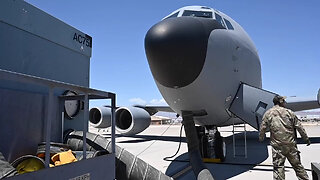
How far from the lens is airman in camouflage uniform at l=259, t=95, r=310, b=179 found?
4094 millimetres

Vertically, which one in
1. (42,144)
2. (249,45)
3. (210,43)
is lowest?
(42,144)

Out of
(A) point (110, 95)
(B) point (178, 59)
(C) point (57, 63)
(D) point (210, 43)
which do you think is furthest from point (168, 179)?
(D) point (210, 43)

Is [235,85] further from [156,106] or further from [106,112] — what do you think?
[156,106]

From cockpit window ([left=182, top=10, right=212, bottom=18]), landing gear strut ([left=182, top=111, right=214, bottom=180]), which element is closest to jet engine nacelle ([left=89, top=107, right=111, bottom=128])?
landing gear strut ([left=182, top=111, right=214, bottom=180])

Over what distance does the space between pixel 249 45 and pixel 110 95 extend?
5008 millimetres

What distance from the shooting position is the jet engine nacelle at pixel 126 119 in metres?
10.7

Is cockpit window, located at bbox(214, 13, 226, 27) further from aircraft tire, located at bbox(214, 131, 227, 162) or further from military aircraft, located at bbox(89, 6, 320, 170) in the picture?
aircraft tire, located at bbox(214, 131, 227, 162)

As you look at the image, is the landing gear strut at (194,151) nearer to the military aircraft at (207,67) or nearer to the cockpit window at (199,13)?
the military aircraft at (207,67)

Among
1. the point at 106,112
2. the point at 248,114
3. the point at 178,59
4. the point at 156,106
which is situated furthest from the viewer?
the point at 156,106

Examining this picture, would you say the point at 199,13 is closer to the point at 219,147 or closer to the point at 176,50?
the point at 176,50

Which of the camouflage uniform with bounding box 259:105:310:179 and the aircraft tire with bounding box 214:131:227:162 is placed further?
the aircraft tire with bounding box 214:131:227:162

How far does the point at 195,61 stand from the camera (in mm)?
4559

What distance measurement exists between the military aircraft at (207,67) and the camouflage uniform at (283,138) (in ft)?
4.61

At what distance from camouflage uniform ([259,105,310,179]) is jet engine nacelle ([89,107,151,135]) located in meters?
7.03
